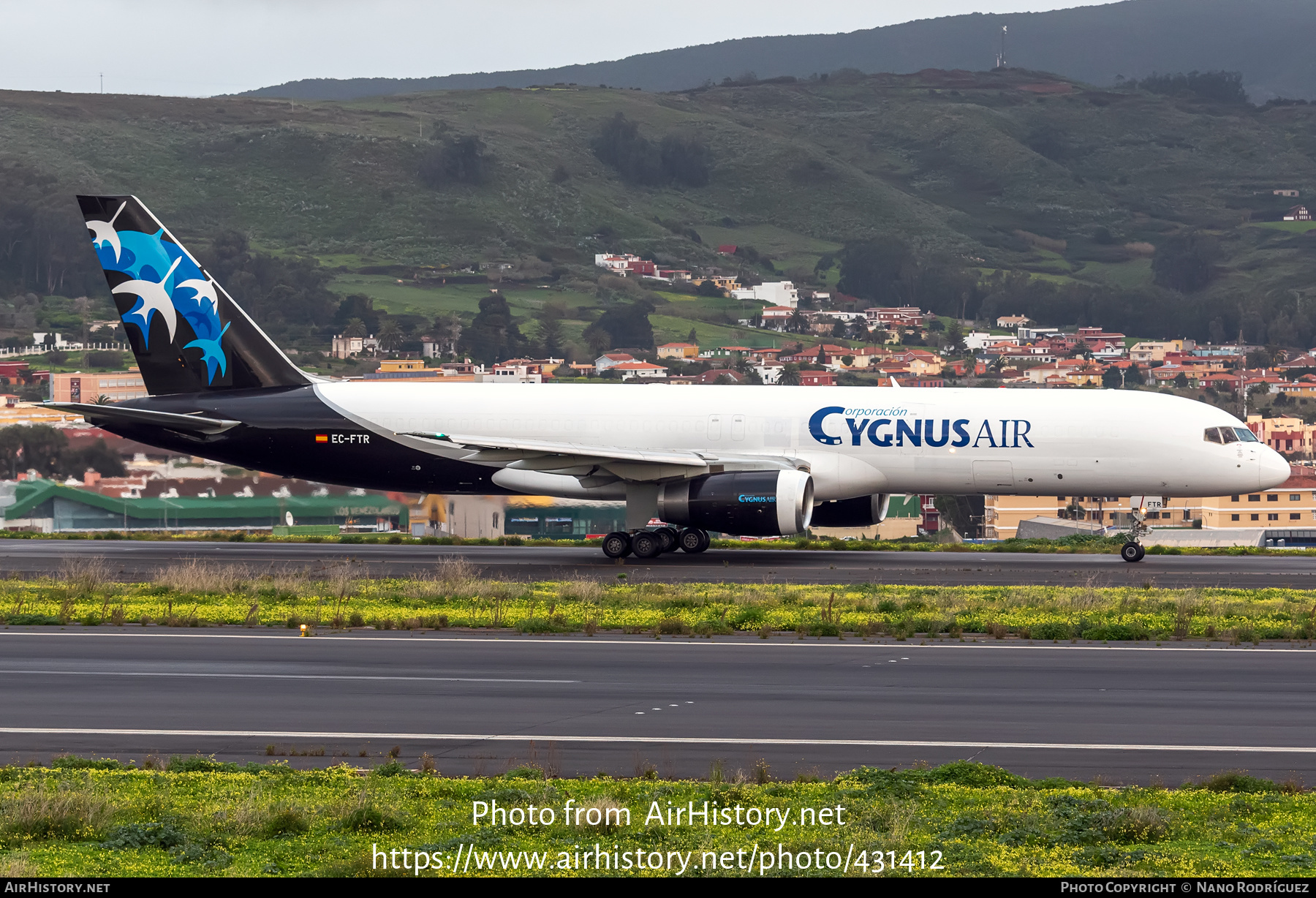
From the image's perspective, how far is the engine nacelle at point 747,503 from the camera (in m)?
34.2

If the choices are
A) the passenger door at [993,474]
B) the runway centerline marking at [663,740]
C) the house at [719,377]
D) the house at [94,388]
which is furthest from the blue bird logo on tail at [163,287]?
the house at [719,377]

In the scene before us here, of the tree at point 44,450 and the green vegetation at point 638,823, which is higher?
the tree at point 44,450

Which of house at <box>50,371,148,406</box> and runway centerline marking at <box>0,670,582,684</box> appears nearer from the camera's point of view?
runway centerline marking at <box>0,670,582,684</box>

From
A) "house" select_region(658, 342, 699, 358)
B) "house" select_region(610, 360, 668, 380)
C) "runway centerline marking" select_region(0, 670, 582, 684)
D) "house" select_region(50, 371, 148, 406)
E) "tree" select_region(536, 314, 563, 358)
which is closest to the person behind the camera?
"runway centerline marking" select_region(0, 670, 582, 684)

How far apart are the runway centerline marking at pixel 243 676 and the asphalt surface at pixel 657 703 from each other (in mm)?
53

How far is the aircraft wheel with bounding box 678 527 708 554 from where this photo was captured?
3716 centimetres

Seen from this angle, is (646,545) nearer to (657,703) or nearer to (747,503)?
(747,503)

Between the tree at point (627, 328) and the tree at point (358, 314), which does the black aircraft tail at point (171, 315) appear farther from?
the tree at point (627, 328)

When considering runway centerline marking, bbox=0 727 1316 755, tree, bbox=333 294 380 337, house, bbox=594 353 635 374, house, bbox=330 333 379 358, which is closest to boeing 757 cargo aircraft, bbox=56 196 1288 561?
runway centerline marking, bbox=0 727 1316 755

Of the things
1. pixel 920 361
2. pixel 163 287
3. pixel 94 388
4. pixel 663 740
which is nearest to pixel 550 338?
pixel 920 361

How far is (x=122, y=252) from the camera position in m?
38.4

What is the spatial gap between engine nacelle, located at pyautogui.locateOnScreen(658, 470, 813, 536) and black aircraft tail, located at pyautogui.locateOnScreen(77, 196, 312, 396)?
10.8m

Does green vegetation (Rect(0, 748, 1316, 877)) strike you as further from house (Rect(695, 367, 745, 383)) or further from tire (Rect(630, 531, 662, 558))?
house (Rect(695, 367, 745, 383))
